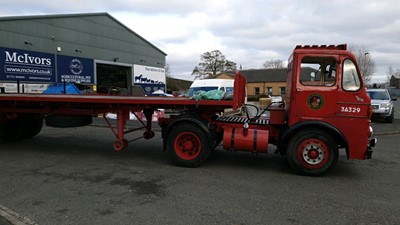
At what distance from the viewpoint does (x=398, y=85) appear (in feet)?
372

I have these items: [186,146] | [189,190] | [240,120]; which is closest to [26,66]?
[186,146]

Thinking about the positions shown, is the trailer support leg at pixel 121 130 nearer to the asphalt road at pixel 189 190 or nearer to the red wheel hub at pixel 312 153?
the asphalt road at pixel 189 190

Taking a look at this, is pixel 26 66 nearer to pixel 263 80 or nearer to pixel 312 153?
pixel 312 153

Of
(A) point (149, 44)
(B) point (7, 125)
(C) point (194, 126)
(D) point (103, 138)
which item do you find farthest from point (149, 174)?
(A) point (149, 44)

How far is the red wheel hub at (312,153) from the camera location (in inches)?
267

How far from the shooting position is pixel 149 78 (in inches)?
1453

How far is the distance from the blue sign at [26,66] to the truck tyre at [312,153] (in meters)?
20.3

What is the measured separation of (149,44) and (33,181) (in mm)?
31543

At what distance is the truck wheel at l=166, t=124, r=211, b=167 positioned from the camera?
24.0 ft

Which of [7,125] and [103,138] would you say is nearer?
[7,125]

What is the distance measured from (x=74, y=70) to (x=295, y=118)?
23193 millimetres

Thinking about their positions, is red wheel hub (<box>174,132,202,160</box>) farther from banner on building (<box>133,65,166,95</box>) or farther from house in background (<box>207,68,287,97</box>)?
house in background (<box>207,68,287,97</box>)

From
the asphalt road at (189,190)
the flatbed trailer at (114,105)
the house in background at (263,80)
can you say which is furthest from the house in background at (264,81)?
the flatbed trailer at (114,105)

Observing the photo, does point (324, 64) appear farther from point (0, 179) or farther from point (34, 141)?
point (34, 141)
